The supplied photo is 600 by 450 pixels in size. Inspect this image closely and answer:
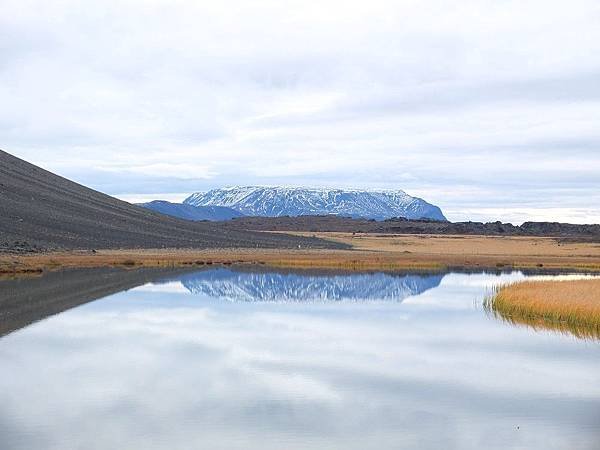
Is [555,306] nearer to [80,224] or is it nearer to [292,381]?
[292,381]

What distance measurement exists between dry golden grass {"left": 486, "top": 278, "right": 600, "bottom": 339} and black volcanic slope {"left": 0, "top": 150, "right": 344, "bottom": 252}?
5903cm

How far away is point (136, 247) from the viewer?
103 m

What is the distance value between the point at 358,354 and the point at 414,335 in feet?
17.5

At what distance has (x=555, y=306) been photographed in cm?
3322

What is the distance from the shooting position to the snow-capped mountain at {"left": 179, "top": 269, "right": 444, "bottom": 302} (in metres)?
45.4

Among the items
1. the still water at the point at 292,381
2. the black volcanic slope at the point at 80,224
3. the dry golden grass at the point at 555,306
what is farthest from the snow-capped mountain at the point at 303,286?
the black volcanic slope at the point at 80,224

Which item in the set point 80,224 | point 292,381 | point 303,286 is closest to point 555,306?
point 292,381

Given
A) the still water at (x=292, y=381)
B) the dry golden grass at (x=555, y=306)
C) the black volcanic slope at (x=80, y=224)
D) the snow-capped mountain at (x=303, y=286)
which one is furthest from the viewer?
the black volcanic slope at (x=80, y=224)

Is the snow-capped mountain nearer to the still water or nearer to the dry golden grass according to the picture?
the still water

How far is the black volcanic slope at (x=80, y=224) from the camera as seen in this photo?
9619cm

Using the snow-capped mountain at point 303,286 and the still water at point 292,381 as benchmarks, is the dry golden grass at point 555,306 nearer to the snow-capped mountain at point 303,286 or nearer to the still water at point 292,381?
the still water at point 292,381

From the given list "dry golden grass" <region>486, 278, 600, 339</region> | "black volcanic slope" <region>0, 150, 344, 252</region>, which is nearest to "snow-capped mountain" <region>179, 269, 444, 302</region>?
"dry golden grass" <region>486, 278, 600, 339</region>

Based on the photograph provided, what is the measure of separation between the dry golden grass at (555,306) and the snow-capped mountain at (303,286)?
8.42 m

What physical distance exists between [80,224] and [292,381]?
94.2 m
